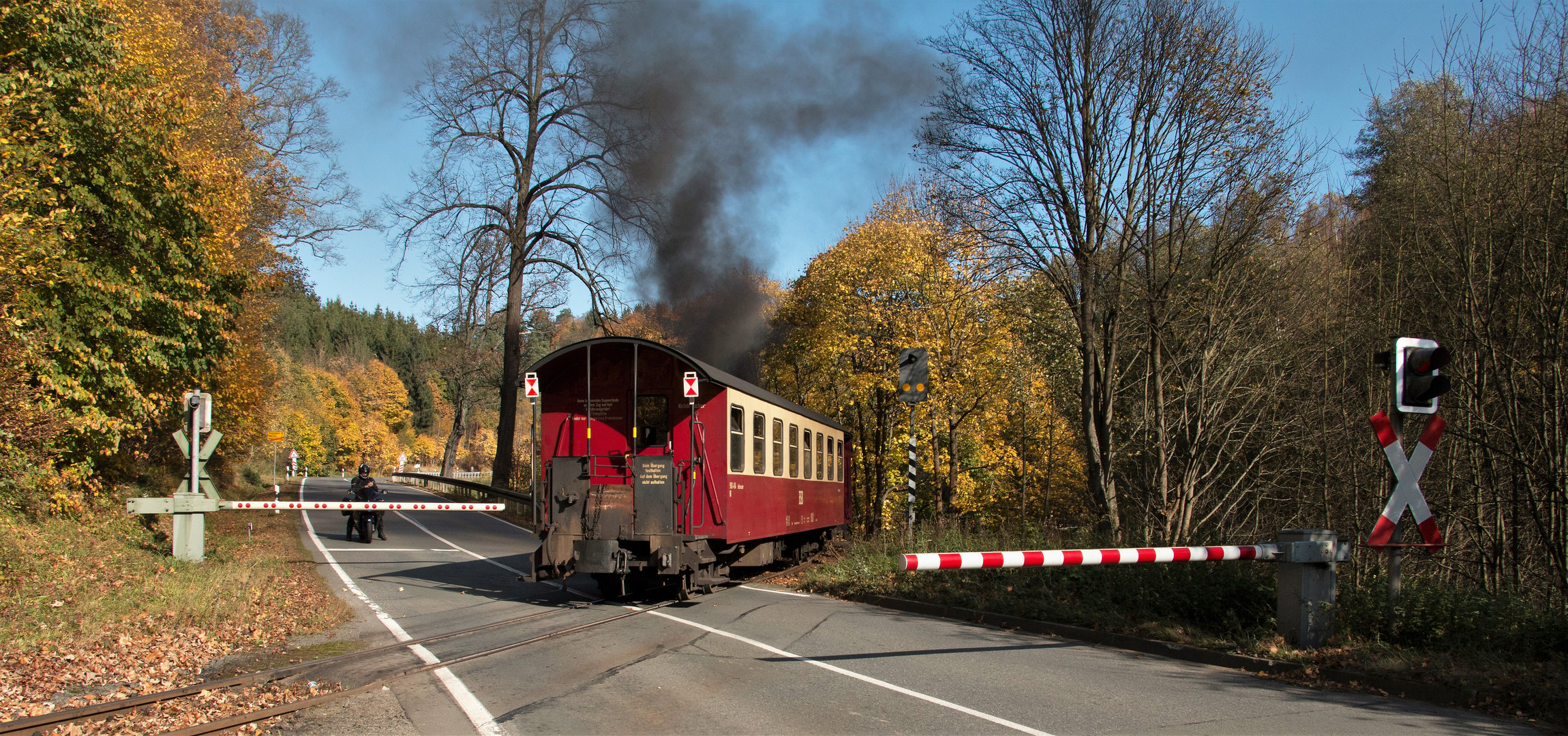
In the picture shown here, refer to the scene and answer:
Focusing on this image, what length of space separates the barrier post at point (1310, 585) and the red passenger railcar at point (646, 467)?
20.2 ft

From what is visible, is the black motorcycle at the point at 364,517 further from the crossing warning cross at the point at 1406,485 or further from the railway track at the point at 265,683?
the crossing warning cross at the point at 1406,485

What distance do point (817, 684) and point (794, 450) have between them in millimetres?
8142

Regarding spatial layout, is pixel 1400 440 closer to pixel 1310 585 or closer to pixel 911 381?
pixel 1310 585

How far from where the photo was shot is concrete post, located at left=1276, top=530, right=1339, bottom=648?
23.1 feet

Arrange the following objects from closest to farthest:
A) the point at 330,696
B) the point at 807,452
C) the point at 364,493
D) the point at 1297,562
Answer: the point at 330,696
the point at 1297,562
the point at 807,452
the point at 364,493

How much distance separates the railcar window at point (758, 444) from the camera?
12.1 meters

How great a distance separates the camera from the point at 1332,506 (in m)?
14.7

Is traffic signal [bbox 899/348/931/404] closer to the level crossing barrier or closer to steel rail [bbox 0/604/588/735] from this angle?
the level crossing barrier

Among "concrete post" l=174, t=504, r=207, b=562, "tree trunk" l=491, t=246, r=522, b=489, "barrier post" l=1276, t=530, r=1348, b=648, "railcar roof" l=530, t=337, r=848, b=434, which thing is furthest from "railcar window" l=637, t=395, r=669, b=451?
"tree trunk" l=491, t=246, r=522, b=489

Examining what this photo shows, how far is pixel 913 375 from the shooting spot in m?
12.4

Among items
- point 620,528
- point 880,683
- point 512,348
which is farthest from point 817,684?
point 512,348

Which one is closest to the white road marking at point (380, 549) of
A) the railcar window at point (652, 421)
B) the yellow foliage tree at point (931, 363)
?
the railcar window at point (652, 421)

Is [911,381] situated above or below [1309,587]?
above

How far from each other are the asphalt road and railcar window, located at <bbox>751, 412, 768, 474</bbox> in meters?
2.38
